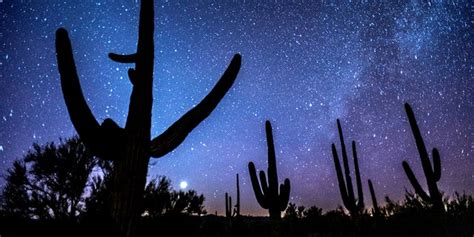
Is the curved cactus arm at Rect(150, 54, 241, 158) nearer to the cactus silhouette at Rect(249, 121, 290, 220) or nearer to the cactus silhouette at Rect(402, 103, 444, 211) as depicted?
the cactus silhouette at Rect(249, 121, 290, 220)

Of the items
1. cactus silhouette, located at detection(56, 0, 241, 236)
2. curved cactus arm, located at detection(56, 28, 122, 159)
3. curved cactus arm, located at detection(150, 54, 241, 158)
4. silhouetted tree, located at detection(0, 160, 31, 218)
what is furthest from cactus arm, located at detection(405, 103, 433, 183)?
silhouetted tree, located at detection(0, 160, 31, 218)

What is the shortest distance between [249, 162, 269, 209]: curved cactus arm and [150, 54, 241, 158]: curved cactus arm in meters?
7.58

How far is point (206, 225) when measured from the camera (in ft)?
51.4

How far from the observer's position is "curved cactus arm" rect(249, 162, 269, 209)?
1146 cm

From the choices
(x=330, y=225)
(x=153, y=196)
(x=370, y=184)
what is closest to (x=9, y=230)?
(x=153, y=196)

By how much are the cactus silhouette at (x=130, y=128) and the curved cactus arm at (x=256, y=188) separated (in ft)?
25.4

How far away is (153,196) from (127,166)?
41.9ft

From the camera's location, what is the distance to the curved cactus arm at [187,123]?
159 inches

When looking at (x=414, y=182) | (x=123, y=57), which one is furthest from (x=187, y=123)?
(x=414, y=182)

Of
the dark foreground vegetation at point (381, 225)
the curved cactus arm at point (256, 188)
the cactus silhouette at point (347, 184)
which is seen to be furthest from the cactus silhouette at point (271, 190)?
the cactus silhouette at point (347, 184)

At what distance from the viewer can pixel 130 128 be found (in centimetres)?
375

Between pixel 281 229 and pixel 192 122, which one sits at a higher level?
pixel 192 122

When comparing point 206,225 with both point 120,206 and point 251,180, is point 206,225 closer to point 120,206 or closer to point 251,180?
point 251,180

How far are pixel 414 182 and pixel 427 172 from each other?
1678mm
